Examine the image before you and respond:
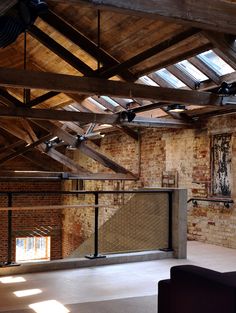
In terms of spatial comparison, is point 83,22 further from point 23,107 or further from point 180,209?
point 180,209

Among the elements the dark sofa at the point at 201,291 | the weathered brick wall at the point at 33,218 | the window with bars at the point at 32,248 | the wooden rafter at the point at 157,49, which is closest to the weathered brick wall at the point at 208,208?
the wooden rafter at the point at 157,49

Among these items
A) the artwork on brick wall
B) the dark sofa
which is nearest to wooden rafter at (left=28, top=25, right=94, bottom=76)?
the artwork on brick wall

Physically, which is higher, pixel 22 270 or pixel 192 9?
pixel 192 9

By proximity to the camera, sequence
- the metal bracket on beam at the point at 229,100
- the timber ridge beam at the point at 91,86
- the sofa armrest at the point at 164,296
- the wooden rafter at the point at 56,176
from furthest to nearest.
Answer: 1. the wooden rafter at the point at 56,176
2. the metal bracket on beam at the point at 229,100
3. the timber ridge beam at the point at 91,86
4. the sofa armrest at the point at 164,296

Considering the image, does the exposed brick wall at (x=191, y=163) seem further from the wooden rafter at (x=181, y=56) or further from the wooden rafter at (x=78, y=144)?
the wooden rafter at (x=181, y=56)

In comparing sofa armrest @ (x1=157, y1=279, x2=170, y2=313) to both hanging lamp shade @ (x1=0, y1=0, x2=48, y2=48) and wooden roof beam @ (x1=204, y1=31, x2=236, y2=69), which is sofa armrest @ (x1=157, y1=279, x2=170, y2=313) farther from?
wooden roof beam @ (x1=204, y1=31, x2=236, y2=69)

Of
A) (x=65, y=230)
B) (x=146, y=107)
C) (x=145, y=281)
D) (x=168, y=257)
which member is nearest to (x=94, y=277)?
(x=145, y=281)

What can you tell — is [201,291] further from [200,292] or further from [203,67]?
[203,67]

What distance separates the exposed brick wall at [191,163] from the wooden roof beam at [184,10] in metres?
4.61

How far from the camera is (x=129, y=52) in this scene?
787cm

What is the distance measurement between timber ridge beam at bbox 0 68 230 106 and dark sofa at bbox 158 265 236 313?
3.57 meters

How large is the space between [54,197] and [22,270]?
33.7 ft

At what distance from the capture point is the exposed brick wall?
28.2 feet

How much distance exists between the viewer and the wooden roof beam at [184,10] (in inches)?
140
